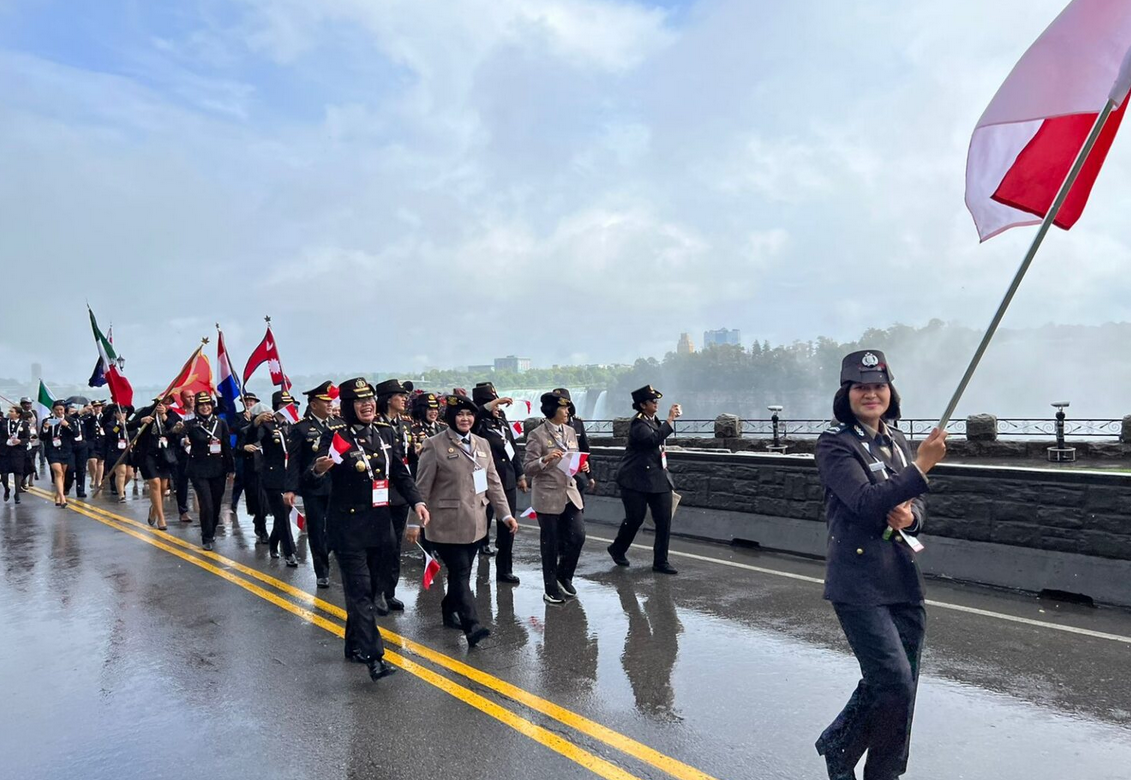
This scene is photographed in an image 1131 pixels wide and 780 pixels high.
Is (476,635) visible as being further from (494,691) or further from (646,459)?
(646,459)

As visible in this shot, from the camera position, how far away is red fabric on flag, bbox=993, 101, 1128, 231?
14.4 ft

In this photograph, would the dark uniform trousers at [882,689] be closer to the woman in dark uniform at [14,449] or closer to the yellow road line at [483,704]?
the yellow road line at [483,704]

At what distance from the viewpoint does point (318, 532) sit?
902 cm

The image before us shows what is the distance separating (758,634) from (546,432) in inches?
114

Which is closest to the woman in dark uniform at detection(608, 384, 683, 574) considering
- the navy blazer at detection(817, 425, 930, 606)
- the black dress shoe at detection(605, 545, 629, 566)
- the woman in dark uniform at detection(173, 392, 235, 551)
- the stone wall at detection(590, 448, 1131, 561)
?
the black dress shoe at detection(605, 545, 629, 566)

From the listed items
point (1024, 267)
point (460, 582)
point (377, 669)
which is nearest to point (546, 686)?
point (377, 669)

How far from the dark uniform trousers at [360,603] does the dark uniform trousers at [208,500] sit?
20.5 ft

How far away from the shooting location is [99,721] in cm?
519

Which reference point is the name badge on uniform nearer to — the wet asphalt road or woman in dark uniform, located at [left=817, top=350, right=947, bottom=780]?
the wet asphalt road

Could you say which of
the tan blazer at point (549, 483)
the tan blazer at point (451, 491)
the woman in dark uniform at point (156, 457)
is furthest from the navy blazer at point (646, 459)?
the woman in dark uniform at point (156, 457)

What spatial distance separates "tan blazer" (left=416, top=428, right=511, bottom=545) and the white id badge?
0.03 metres

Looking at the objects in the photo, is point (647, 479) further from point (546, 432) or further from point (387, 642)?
point (387, 642)

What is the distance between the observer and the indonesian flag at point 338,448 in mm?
6148

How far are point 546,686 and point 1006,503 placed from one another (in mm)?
4923
